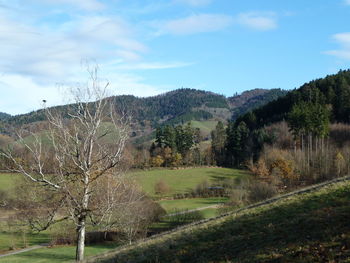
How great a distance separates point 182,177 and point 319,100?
50.1m

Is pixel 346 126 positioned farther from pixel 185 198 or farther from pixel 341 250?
pixel 341 250

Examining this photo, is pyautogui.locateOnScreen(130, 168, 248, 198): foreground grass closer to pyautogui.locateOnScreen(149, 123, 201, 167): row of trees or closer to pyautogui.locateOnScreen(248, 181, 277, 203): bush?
pyautogui.locateOnScreen(149, 123, 201, 167): row of trees

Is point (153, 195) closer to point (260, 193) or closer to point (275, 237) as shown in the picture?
point (260, 193)

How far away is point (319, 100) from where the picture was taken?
114875mm

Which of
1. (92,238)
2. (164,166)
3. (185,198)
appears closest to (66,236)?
(92,238)

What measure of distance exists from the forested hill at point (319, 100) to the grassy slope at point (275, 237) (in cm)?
8796

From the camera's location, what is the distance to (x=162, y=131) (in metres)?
129

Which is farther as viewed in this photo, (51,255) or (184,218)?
(184,218)

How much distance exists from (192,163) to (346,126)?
48950 mm

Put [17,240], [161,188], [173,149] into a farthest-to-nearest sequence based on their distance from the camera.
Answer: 1. [173,149]
2. [161,188]
3. [17,240]

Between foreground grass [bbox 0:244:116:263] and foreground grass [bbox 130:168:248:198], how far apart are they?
40.9 m

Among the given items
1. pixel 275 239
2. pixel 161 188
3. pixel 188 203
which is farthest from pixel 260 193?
pixel 275 239

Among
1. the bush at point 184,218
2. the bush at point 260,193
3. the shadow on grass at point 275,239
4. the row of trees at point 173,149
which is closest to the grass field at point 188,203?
the bush at point 184,218

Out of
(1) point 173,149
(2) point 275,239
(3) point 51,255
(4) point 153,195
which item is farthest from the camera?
(1) point 173,149
